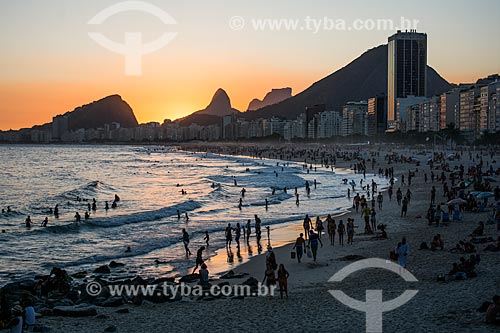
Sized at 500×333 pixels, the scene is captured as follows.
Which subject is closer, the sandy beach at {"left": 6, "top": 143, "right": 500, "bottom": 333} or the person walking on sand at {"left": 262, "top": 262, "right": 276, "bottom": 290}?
the sandy beach at {"left": 6, "top": 143, "right": 500, "bottom": 333}

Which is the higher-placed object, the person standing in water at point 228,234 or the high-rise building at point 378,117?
the high-rise building at point 378,117

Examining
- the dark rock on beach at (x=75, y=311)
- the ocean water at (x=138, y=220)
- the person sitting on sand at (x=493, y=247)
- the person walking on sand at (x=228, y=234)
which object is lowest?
the ocean water at (x=138, y=220)

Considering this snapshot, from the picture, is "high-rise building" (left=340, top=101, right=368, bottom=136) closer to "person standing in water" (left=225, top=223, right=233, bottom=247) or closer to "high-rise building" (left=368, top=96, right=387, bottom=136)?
"high-rise building" (left=368, top=96, right=387, bottom=136)

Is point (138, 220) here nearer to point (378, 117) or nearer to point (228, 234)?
point (228, 234)

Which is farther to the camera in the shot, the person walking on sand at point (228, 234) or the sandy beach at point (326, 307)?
the person walking on sand at point (228, 234)

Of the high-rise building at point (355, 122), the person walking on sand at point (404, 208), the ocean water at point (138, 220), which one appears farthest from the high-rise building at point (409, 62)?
the person walking on sand at point (404, 208)

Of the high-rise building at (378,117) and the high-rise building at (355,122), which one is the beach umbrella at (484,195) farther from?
the high-rise building at (355,122)

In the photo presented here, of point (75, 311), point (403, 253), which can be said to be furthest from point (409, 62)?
point (75, 311)

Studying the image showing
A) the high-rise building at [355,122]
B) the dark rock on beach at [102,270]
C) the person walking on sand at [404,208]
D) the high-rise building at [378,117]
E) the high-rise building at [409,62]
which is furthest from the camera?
the high-rise building at [409,62]

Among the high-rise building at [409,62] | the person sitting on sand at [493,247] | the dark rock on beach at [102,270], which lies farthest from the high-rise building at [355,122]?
the dark rock on beach at [102,270]

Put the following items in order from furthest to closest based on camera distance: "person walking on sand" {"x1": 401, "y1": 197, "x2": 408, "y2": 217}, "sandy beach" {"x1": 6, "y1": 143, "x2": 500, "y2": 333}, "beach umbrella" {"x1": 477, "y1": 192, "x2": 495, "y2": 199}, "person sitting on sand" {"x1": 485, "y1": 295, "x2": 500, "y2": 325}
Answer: "person walking on sand" {"x1": 401, "y1": 197, "x2": 408, "y2": 217}, "beach umbrella" {"x1": 477, "y1": 192, "x2": 495, "y2": 199}, "sandy beach" {"x1": 6, "y1": 143, "x2": 500, "y2": 333}, "person sitting on sand" {"x1": 485, "y1": 295, "x2": 500, "y2": 325}

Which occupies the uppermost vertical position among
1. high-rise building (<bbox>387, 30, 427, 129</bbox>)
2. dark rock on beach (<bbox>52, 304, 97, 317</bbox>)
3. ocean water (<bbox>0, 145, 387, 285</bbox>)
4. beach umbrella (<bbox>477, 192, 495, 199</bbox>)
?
high-rise building (<bbox>387, 30, 427, 129</bbox>)

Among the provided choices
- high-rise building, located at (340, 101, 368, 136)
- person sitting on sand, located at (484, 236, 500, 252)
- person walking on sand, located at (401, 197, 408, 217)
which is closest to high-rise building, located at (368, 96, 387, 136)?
high-rise building, located at (340, 101, 368, 136)

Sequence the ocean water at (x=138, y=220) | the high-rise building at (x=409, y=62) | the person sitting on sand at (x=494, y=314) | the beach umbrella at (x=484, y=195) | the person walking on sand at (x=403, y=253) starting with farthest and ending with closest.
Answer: the high-rise building at (x=409, y=62) → the beach umbrella at (x=484, y=195) → the ocean water at (x=138, y=220) → the person walking on sand at (x=403, y=253) → the person sitting on sand at (x=494, y=314)
